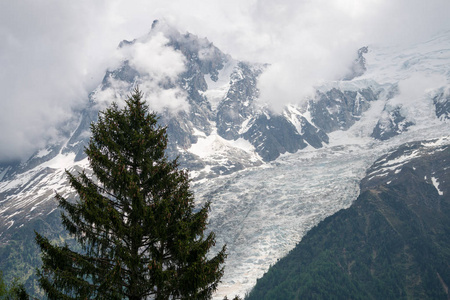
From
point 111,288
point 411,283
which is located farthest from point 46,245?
point 411,283

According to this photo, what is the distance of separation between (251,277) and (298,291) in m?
23.9

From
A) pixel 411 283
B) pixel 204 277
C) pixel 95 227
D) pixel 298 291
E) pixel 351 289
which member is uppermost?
pixel 95 227

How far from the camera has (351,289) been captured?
17675 centimetres

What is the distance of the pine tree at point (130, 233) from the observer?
12672 mm

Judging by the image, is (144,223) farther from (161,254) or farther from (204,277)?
(204,277)

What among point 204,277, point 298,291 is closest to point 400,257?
point 298,291

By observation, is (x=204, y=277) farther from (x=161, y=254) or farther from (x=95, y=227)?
(x=95, y=227)

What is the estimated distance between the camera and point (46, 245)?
502 inches

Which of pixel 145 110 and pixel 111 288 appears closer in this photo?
pixel 111 288

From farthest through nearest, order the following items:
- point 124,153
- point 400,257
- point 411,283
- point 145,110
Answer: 1. point 400,257
2. point 411,283
3. point 145,110
4. point 124,153

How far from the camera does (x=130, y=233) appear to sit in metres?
13.4

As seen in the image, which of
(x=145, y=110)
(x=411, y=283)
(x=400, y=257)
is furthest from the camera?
(x=400, y=257)

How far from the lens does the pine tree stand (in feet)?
41.6

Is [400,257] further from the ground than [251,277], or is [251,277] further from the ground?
[251,277]
